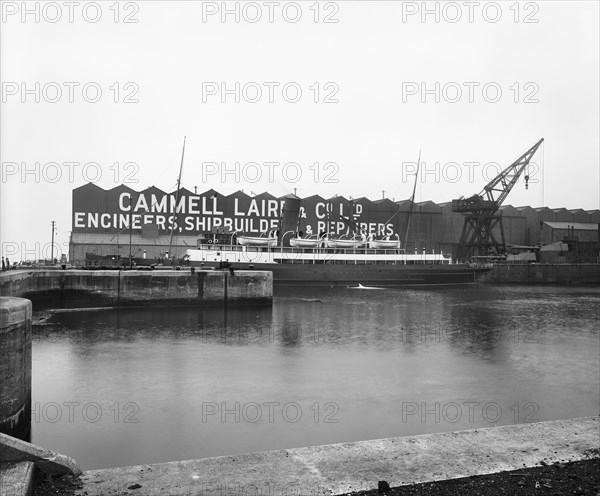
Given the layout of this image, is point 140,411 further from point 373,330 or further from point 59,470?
point 373,330

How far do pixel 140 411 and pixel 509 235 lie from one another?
72.2 metres

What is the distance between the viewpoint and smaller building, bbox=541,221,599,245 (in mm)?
73750

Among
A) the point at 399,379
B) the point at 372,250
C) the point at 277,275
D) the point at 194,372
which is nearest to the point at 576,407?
the point at 399,379

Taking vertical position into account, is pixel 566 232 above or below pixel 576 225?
below

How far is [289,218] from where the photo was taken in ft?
167

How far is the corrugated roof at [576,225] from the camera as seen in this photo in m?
74.9

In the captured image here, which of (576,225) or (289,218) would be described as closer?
(289,218)

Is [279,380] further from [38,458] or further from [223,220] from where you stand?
[223,220]

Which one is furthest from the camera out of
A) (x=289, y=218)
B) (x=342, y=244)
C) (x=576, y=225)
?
(x=576, y=225)

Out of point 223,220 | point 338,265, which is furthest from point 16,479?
point 223,220

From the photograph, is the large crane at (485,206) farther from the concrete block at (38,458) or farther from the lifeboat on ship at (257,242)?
the concrete block at (38,458)

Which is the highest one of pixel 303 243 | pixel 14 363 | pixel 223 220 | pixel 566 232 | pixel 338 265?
pixel 223 220

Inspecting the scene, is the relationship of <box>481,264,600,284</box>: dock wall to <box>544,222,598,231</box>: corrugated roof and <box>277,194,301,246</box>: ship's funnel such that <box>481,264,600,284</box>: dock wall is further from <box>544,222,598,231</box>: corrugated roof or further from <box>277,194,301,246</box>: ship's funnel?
<box>277,194,301,246</box>: ship's funnel

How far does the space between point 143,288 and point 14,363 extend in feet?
65.0
